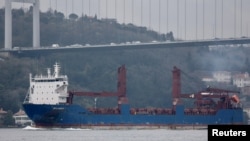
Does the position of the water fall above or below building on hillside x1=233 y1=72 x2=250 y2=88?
below

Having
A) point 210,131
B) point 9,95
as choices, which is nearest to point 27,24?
point 9,95

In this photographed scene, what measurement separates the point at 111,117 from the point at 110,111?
1145 millimetres

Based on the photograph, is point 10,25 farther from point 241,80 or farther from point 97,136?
point 97,136

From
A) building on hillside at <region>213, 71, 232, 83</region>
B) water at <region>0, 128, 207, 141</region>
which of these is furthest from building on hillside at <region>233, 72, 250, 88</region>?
water at <region>0, 128, 207, 141</region>

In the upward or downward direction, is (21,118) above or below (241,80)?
below

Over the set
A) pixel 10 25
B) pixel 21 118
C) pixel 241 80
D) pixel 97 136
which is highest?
pixel 10 25

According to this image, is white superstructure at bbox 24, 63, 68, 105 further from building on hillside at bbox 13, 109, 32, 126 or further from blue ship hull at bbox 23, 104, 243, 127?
building on hillside at bbox 13, 109, 32, 126

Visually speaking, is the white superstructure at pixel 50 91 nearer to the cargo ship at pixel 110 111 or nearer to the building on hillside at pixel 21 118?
the cargo ship at pixel 110 111

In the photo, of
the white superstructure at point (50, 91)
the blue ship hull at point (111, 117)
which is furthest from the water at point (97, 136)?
the white superstructure at point (50, 91)

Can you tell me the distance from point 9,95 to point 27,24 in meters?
30.1

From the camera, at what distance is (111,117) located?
179 feet

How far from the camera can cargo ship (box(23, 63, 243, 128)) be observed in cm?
5269

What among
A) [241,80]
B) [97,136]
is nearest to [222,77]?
[241,80]

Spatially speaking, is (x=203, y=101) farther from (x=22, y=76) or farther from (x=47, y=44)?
(x=47, y=44)
